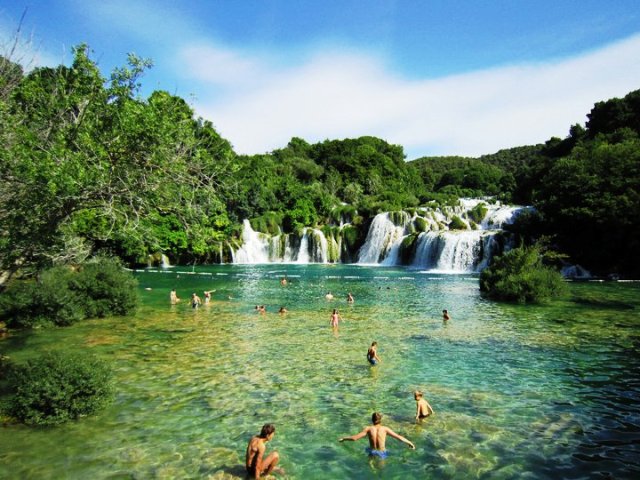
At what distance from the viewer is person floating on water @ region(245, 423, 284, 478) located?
27.7 ft

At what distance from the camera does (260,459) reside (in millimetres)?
8453

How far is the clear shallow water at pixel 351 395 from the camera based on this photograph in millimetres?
9070

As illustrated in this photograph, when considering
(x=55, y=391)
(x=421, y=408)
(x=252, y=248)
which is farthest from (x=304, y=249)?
(x=55, y=391)

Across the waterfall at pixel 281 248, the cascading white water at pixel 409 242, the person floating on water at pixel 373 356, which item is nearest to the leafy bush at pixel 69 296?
the person floating on water at pixel 373 356

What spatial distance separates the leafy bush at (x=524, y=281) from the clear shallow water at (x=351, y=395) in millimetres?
3889

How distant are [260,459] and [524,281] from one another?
27.1 meters

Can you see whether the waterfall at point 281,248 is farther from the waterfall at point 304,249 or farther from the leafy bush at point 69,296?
the leafy bush at point 69,296

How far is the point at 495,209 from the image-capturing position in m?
67.6

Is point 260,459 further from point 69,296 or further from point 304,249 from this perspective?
point 304,249

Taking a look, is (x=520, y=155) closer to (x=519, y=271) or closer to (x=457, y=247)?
(x=457, y=247)

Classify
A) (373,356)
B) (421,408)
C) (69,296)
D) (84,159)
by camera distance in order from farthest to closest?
1. (69,296)
2. (373,356)
3. (421,408)
4. (84,159)

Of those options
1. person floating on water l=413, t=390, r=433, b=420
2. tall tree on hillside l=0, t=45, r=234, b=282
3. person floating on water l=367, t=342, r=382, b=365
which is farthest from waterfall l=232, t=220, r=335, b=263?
person floating on water l=413, t=390, r=433, b=420

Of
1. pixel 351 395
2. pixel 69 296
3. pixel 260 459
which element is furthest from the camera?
pixel 69 296

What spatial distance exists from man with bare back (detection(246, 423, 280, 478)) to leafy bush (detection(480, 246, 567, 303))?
26372 mm
